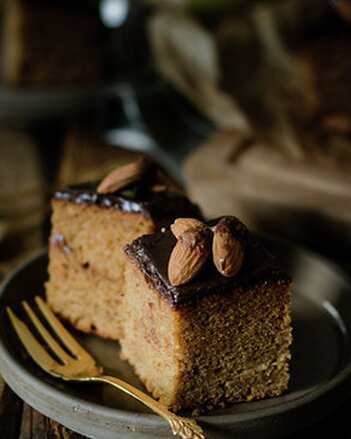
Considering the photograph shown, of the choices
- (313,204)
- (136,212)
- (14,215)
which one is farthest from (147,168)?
(14,215)

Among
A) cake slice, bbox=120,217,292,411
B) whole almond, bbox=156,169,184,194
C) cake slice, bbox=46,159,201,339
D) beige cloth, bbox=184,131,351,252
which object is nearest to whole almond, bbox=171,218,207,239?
cake slice, bbox=120,217,292,411

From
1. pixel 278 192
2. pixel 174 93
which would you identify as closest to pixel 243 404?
pixel 278 192

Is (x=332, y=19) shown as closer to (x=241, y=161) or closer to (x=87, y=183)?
(x=241, y=161)

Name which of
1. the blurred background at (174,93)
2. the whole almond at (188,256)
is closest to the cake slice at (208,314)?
the whole almond at (188,256)

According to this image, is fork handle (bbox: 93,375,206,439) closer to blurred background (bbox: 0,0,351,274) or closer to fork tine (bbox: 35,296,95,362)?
fork tine (bbox: 35,296,95,362)

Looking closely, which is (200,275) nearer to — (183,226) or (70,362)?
(183,226)

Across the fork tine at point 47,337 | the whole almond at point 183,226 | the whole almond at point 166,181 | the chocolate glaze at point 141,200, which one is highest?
the whole almond at point 183,226

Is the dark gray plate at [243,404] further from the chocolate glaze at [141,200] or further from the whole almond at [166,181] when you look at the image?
the whole almond at [166,181]
